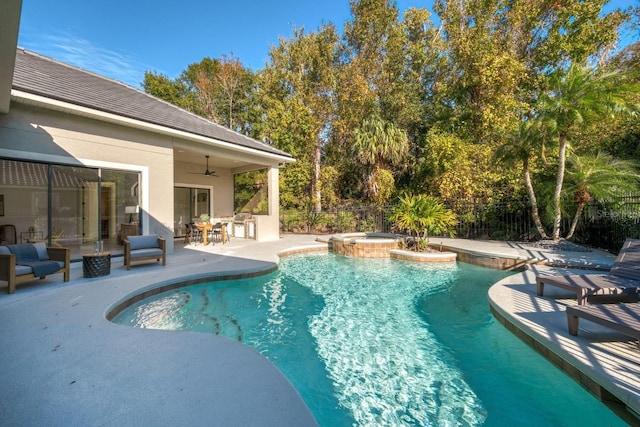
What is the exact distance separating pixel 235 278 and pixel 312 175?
41.2ft

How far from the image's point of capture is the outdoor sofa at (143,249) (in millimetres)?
6648

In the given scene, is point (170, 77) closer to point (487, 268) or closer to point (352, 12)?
point (352, 12)

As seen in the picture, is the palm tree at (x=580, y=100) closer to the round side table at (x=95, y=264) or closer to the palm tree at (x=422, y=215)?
the palm tree at (x=422, y=215)

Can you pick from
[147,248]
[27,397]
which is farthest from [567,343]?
[147,248]

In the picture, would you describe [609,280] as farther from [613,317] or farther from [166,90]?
[166,90]

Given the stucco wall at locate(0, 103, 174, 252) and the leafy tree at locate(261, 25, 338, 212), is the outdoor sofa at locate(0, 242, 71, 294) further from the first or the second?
the leafy tree at locate(261, 25, 338, 212)

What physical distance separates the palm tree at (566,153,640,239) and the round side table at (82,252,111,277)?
12839mm

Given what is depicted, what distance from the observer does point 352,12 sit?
17.8 m

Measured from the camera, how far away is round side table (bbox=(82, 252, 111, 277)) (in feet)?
19.0

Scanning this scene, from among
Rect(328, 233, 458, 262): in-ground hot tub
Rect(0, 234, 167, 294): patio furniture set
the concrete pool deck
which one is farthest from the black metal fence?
Rect(0, 234, 167, 294): patio furniture set

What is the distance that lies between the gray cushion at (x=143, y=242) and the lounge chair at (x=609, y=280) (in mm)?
8117

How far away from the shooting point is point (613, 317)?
2928mm

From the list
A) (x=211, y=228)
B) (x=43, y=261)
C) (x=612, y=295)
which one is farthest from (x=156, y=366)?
(x=211, y=228)

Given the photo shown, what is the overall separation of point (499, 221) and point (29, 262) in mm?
14652
